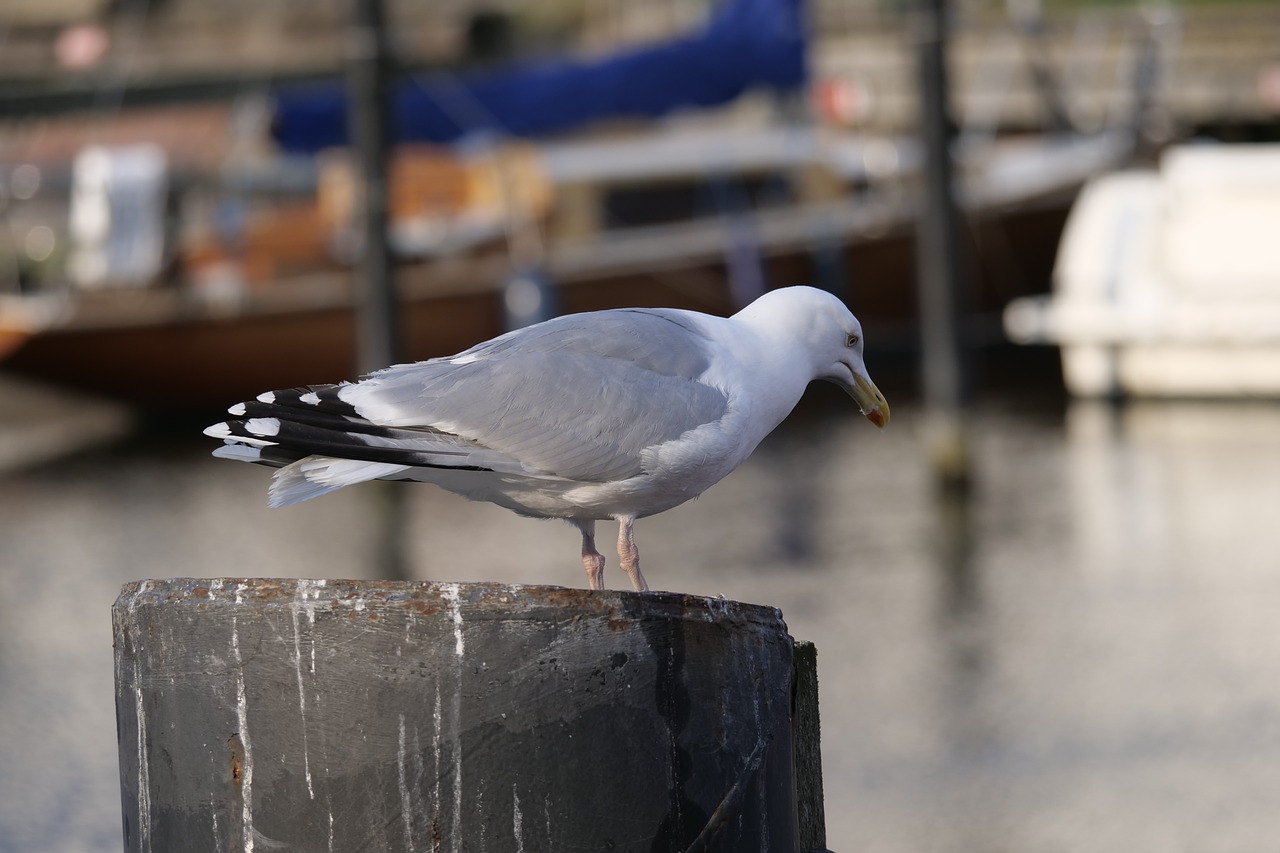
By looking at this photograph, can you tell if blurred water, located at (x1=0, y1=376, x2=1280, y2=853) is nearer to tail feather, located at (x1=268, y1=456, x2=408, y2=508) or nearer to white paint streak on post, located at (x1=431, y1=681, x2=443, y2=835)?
tail feather, located at (x1=268, y1=456, x2=408, y2=508)

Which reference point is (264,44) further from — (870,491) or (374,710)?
(374,710)

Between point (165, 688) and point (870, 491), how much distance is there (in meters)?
9.99

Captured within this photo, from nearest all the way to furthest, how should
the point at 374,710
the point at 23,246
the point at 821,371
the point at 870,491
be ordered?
the point at 374,710
the point at 821,371
the point at 870,491
the point at 23,246

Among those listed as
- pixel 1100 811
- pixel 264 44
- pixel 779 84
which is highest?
pixel 264 44

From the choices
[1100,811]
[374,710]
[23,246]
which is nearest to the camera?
[374,710]

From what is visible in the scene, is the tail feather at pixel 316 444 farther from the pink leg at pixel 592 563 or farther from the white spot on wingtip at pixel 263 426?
the pink leg at pixel 592 563

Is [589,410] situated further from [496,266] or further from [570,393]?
[496,266]

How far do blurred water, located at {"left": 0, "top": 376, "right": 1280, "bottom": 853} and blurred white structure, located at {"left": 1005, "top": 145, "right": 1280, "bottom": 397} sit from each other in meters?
0.35

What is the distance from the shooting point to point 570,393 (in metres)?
3.23

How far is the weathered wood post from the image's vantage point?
2.47 metres

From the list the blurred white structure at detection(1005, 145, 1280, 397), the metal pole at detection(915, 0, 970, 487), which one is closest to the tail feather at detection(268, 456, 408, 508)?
the metal pole at detection(915, 0, 970, 487)

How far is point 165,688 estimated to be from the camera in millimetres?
2588

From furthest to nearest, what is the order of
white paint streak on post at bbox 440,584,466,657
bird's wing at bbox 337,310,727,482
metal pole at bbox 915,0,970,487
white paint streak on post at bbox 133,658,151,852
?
metal pole at bbox 915,0,970,487
bird's wing at bbox 337,310,727,482
white paint streak on post at bbox 133,658,151,852
white paint streak on post at bbox 440,584,466,657

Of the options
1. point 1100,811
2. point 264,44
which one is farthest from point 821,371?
point 264,44
